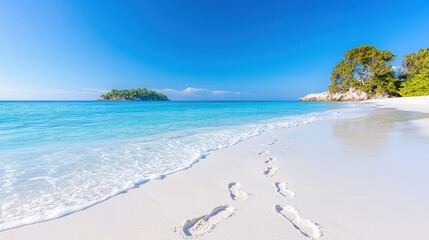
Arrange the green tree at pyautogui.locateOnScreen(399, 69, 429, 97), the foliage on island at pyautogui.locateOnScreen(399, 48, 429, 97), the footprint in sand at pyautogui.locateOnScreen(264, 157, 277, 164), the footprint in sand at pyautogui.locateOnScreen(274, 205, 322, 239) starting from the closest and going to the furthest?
the footprint in sand at pyautogui.locateOnScreen(274, 205, 322, 239) → the footprint in sand at pyautogui.locateOnScreen(264, 157, 277, 164) → the green tree at pyautogui.locateOnScreen(399, 69, 429, 97) → the foliage on island at pyautogui.locateOnScreen(399, 48, 429, 97)

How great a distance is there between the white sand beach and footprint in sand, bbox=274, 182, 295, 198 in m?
0.01

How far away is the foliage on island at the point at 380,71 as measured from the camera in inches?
2013

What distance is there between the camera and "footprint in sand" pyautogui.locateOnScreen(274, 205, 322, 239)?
1.89 metres

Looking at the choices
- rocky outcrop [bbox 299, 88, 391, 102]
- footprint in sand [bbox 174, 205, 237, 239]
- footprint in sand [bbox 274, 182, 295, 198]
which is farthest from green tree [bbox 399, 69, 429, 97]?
footprint in sand [bbox 174, 205, 237, 239]

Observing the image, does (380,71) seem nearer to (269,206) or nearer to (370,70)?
(370,70)

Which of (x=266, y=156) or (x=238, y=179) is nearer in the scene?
(x=238, y=179)

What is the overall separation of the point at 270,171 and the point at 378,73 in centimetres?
7298

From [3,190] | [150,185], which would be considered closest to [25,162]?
[3,190]

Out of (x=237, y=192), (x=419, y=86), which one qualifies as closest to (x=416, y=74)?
(x=419, y=86)

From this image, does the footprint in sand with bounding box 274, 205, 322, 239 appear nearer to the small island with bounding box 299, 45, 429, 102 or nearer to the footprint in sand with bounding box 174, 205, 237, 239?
the footprint in sand with bounding box 174, 205, 237, 239

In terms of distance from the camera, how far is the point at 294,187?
293 cm

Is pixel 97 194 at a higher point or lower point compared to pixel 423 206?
lower

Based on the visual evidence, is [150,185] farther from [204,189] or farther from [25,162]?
[25,162]

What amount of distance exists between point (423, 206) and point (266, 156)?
2.75 meters
